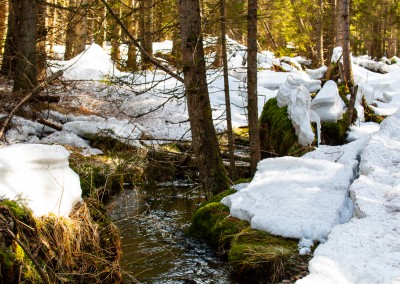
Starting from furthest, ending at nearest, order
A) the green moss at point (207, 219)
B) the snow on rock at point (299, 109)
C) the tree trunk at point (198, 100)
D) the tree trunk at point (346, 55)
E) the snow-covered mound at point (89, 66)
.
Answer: the snow-covered mound at point (89, 66), the tree trunk at point (346, 55), the snow on rock at point (299, 109), the tree trunk at point (198, 100), the green moss at point (207, 219)

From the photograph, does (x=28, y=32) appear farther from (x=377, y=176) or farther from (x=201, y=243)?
A: (x=377, y=176)

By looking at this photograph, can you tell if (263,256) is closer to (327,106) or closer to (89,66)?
(327,106)

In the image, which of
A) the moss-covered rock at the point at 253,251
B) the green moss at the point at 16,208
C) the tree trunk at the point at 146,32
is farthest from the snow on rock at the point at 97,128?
the green moss at the point at 16,208

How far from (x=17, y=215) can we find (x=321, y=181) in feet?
11.9

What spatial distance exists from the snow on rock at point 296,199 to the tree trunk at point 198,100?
91cm

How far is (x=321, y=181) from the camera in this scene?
227 inches

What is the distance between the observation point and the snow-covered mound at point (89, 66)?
1565 centimetres

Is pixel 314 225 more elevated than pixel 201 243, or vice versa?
pixel 314 225

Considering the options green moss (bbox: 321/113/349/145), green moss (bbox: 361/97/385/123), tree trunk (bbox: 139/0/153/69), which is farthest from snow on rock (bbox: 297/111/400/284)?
green moss (bbox: 361/97/385/123)

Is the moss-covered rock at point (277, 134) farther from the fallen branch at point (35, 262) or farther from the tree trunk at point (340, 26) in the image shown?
the fallen branch at point (35, 262)

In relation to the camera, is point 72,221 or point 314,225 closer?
point 72,221

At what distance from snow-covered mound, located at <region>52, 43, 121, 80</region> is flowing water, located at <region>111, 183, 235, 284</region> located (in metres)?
8.34

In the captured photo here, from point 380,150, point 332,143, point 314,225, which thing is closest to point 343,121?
point 332,143

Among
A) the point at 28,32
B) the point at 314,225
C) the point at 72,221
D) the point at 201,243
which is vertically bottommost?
the point at 201,243
